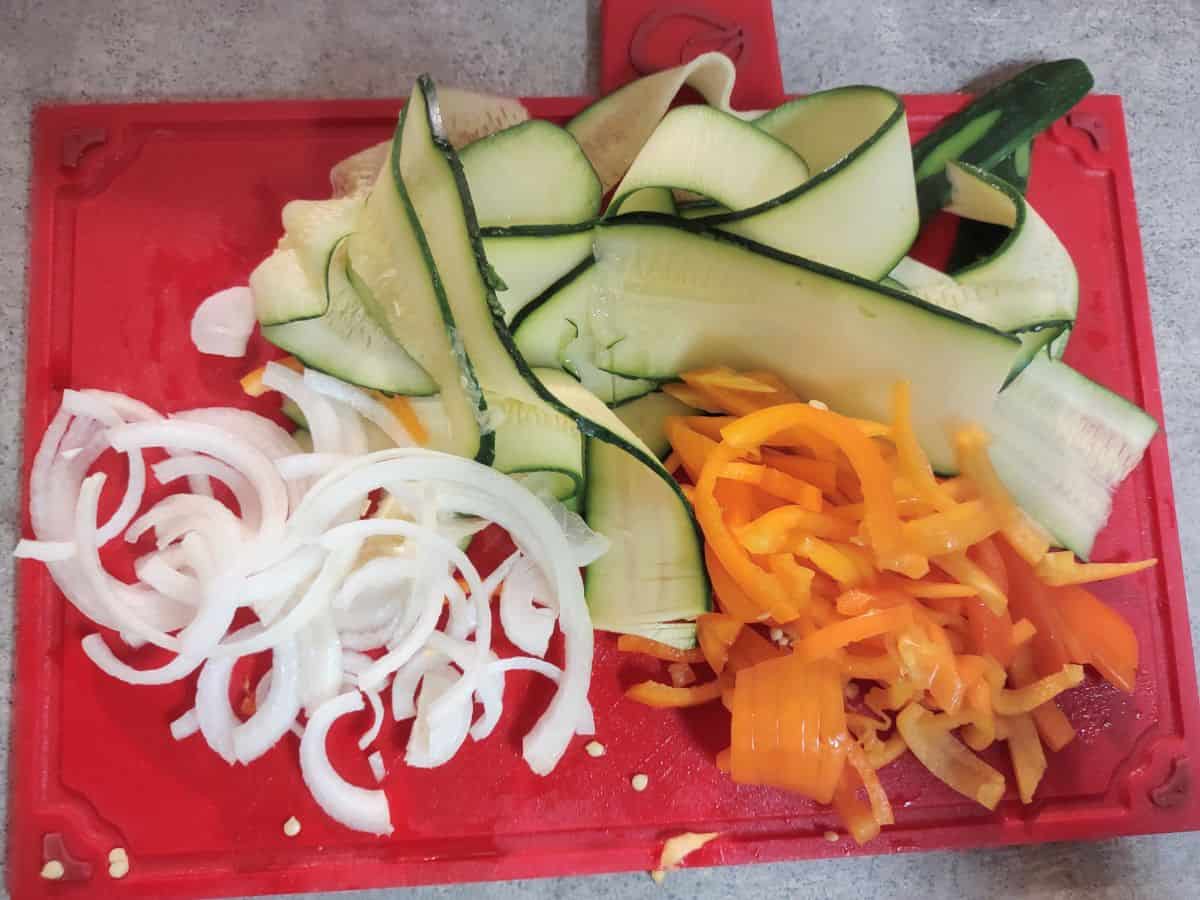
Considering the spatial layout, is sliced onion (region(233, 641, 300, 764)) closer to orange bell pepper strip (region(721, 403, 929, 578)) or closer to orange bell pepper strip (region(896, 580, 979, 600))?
orange bell pepper strip (region(721, 403, 929, 578))

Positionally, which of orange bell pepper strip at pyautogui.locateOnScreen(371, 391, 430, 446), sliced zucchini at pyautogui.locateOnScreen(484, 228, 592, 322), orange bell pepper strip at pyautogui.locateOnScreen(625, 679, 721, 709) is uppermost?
sliced zucchini at pyautogui.locateOnScreen(484, 228, 592, 322)

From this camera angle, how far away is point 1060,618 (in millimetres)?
1335

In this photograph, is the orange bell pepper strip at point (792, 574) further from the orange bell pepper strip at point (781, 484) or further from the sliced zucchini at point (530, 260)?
the sliced zucchini at point (530, 260)

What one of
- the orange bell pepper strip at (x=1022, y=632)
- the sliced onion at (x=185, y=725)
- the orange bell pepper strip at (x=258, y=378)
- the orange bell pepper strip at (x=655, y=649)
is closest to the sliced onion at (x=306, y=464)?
the orange bell pepper strip at (x=258, y=378)

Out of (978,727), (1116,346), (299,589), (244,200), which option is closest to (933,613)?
(978,727)

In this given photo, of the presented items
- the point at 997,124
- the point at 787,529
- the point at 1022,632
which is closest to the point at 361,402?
the point at 787,529

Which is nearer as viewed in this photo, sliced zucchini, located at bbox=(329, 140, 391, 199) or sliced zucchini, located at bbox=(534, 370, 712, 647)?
sliced zucchini, located at bbox=(534, 370, 712, 647)

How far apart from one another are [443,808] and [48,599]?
0.64m

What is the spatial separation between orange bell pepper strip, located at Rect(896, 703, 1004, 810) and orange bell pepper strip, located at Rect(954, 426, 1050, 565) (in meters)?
0.29

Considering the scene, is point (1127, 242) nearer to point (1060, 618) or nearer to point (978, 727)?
point (1060, 618)

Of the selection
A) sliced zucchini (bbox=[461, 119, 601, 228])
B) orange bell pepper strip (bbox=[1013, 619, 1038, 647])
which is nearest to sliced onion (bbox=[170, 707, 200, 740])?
sliced zucchini (bbox=[461, 119, 601, 228])

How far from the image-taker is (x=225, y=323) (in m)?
1.38

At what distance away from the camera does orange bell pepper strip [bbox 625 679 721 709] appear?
1347 millimetres

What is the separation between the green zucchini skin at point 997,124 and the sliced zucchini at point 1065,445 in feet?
1.05
